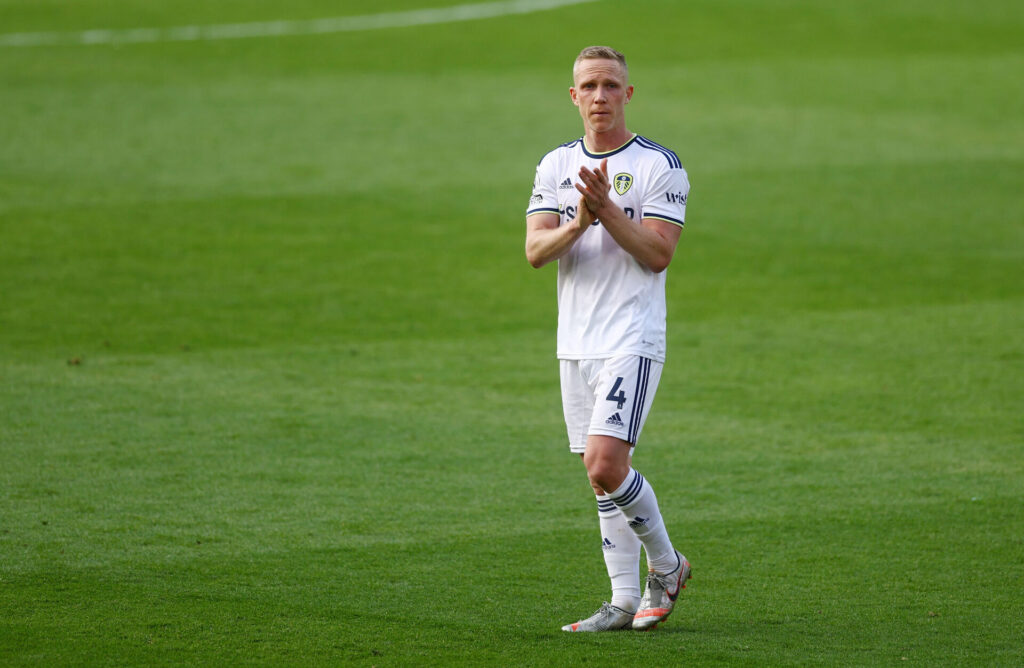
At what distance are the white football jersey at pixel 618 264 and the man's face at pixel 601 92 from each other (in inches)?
6.2

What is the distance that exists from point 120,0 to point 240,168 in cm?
1319

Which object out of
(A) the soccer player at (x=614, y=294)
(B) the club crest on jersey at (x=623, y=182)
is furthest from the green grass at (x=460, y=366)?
(B) the club crest on jersey at (x=623, y=182)

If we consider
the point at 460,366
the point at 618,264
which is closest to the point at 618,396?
the point at 618,264

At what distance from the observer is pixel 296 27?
2644 cm

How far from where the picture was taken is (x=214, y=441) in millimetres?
8641

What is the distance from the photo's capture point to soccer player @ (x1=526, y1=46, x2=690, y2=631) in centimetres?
560

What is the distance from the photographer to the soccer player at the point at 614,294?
5598 millimetres

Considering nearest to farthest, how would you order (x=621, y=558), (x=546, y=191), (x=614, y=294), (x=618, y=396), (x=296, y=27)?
1. (x=618, y=396)
2. (x=614, y=294)
3. (x=546, y=191)
4. (x=621, y=558)
5. (x=296, y=27)

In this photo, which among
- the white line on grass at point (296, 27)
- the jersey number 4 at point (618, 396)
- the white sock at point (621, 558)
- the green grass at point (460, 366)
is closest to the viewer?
the jersey number 4 at point (618, 396)

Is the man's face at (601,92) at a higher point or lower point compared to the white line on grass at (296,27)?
lower

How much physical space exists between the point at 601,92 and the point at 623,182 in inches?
15.9

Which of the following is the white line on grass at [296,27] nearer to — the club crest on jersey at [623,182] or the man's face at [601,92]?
the man's face at [601,92]

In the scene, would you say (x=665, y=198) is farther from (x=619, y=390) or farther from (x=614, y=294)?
(x=619, y=390)

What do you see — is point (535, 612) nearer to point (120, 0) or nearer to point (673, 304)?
point (673, 304)
